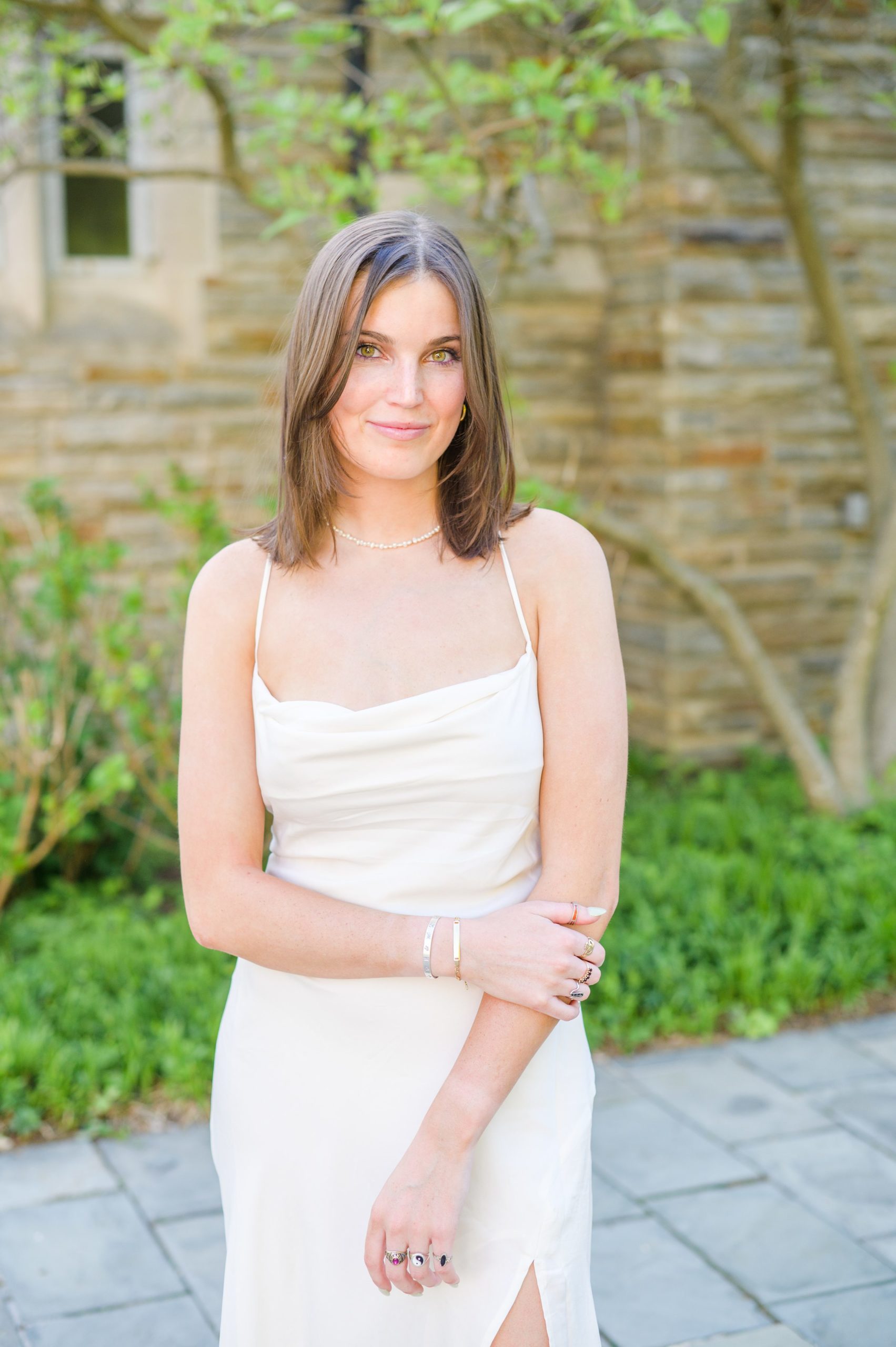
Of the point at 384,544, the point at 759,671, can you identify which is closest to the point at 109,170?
the point at 759,671

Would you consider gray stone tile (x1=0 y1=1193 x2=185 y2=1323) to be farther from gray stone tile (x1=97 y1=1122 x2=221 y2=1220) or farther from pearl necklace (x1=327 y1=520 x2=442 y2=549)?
pearl necklace (x1=327 y1=520 x2=442 y2=549)

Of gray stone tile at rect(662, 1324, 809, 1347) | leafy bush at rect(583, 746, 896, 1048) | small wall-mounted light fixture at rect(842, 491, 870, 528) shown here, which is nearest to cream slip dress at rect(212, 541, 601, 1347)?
gray stone tile at rect(662, 1324, 809, 1347)

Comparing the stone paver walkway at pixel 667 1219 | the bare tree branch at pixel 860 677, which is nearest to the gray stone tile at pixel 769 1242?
the stone paver walkway at pixel 667 1219

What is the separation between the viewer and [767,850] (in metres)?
4.78

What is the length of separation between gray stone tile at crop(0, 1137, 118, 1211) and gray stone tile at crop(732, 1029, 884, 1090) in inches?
67.4

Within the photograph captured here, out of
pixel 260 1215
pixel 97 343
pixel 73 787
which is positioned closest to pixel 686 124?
pixel 97 343

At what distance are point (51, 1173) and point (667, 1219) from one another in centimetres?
138

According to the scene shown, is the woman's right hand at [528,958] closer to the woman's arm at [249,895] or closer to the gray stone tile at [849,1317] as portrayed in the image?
the woman's arm at [249,895]

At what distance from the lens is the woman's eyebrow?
5.13ft

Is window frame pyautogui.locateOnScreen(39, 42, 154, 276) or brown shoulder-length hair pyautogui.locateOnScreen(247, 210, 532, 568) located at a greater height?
window frame pyautogui.locateOnScreen(39, 42, 154, 276)

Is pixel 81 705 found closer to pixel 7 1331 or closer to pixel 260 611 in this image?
pixel 7 1331

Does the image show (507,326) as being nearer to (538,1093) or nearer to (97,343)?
(97,343)

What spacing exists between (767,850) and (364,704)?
3446 mm

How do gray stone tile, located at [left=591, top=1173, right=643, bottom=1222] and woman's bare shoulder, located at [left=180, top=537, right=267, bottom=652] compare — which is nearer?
woman's bare shoulder, located at [left=180, top=537, right=267, bottom=652]
